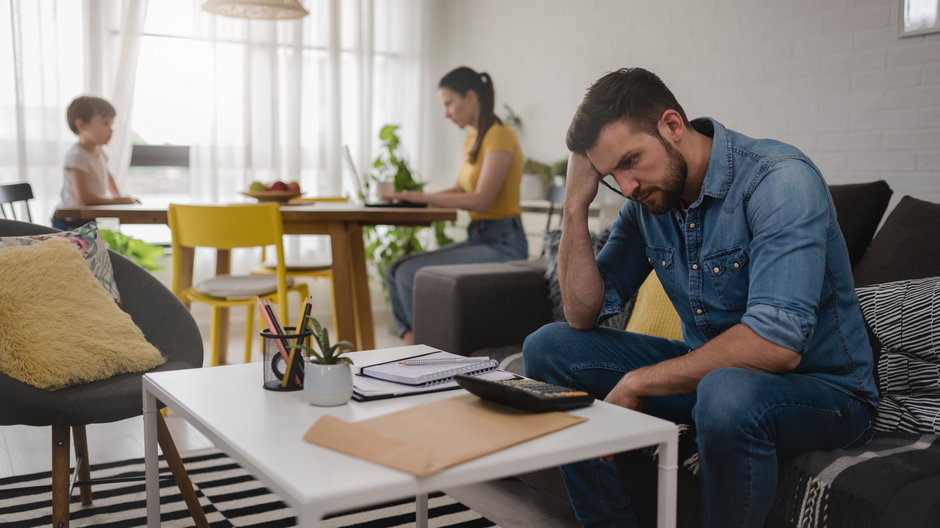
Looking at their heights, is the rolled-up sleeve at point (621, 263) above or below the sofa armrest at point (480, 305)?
above

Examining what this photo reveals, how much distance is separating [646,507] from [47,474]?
164cm

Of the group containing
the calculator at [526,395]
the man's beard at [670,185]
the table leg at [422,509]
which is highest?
the man's beard at [670,185]

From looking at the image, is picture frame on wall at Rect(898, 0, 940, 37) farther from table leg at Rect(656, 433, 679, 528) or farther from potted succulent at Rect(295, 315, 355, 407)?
potted succulent at Rect(295, 315, 355, 407)

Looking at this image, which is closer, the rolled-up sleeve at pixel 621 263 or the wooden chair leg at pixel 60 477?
the wooden chair leg at pixel 60 477

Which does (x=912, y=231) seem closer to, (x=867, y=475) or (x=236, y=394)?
(x=867, y=475)

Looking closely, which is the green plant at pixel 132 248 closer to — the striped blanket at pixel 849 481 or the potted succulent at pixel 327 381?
the potted succulent at pixel 327 381

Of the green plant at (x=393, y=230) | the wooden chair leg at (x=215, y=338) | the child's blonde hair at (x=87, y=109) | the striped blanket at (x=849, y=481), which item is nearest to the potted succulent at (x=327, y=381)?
the striped blanket at (x=849, y=481)

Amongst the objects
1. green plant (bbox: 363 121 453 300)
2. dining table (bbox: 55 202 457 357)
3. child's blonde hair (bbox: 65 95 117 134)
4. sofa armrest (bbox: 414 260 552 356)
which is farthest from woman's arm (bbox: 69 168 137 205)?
green plant (bbox: 363 121 453 300)

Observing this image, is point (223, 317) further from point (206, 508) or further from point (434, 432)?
point (434, 432)

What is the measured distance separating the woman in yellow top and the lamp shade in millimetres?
737

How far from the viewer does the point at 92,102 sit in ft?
11.8

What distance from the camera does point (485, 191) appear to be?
3316mm

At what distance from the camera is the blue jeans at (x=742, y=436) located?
1.28 metres

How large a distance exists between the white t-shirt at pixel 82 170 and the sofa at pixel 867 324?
1661 mm
